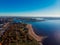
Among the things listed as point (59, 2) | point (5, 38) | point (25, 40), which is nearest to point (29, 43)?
point (25, 40)

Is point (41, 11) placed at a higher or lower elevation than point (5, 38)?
higher

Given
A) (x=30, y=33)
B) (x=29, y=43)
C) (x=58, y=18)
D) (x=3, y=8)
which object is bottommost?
(x=29, y=43)

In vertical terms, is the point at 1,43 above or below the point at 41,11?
below

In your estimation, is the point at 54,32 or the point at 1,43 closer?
the point at 1,43

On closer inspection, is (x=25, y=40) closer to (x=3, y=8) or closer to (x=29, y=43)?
(x=29, y=43)

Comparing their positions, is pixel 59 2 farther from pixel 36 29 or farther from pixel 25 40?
pixel 25 40

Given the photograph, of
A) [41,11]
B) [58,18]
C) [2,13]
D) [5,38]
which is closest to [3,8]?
[2,13]

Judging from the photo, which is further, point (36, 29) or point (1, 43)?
point (36, 29)

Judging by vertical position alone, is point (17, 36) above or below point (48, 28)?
below
